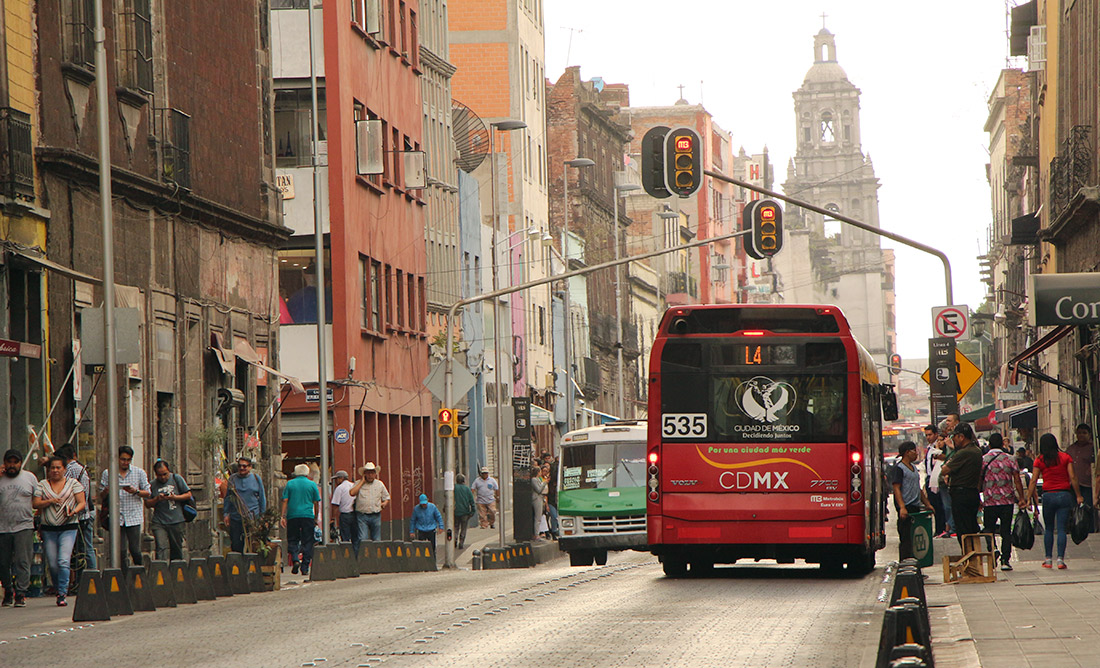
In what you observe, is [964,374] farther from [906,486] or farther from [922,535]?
[922,535]

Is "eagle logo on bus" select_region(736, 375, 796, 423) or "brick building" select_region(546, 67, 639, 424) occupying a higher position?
"brick building" select_region(546, 67, 639, 424)

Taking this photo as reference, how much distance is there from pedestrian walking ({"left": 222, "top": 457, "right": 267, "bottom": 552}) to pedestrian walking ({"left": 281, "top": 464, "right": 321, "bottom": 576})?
693 millimetres

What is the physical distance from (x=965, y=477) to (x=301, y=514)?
36.6 ft

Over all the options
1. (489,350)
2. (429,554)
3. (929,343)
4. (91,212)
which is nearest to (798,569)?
(929,343)

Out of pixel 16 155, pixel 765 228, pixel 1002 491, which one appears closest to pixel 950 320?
pixel 765 228

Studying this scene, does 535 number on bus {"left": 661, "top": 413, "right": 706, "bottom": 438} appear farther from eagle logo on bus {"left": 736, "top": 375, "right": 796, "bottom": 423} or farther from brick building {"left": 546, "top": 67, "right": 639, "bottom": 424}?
brick building {"left": 546, "top": 67, "right": 639, "bottom": 424}

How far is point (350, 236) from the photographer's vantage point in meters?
48.6

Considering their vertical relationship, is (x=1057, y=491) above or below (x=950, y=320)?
below

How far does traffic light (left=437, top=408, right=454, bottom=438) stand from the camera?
36312mm

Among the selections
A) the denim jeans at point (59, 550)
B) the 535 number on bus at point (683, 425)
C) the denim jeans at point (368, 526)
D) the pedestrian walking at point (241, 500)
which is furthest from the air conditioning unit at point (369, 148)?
the 535 number on bus at point (683, 425)

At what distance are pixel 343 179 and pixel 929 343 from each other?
21.2 meters

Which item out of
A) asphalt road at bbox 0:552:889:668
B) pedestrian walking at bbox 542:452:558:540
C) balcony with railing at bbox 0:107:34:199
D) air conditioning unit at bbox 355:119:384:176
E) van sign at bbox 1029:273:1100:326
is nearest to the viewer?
asphalt road at bbox 0:552:889:668

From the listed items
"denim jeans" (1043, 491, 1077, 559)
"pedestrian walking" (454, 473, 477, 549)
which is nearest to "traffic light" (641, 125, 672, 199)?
"denim jeans" (1043, 491, 1077, 559)

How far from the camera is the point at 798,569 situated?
2773 centimetres
